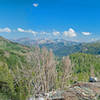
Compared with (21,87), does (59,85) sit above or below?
above

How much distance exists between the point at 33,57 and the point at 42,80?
2970mm

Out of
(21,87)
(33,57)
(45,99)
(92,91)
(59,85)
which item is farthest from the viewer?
(21,87)

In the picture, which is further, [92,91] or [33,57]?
[33,57]

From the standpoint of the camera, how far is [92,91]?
12820 mm

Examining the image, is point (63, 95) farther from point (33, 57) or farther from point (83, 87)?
point (33, 57)

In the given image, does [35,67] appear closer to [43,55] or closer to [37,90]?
[43,55]

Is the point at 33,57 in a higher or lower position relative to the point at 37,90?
higher

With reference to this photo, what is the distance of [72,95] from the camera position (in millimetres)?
12023

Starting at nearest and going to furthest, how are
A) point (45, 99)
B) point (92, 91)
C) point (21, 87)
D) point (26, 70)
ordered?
point (45, 99), point (92, 91), point (26, 70), point (21, 87)

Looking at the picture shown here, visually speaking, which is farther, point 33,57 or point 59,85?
point 59,85

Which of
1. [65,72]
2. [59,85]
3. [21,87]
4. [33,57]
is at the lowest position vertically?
[21,87]

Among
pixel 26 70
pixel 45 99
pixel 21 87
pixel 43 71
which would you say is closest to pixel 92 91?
pixel 45 99

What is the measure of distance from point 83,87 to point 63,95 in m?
2.65

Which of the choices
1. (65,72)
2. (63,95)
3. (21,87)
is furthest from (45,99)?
(21,87)
